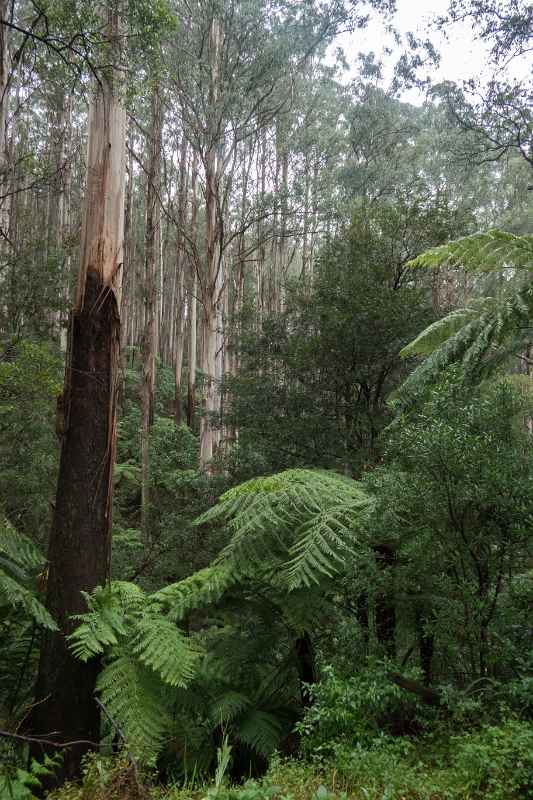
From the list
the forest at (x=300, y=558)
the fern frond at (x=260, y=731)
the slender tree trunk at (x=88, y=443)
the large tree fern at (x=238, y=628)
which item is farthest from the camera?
the slender tree trunk at (x=88, y=443)

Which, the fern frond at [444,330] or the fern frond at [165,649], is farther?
the fern frond at [444,330]

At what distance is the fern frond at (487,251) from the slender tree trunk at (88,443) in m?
3.03

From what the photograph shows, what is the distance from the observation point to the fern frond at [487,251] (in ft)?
18.8

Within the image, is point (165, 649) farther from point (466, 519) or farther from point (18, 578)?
point (466, 519)

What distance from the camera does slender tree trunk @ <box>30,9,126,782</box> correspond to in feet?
12.0

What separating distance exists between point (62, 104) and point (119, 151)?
15773 mm

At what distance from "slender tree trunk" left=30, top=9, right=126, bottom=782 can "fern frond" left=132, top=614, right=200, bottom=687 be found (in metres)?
0.52

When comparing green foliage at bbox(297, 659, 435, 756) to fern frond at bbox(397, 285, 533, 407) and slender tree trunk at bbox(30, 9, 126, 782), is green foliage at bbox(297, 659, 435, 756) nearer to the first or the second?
slender tree trunk at bbox(30, 9, 126, 782)

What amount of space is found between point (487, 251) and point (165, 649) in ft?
15.7

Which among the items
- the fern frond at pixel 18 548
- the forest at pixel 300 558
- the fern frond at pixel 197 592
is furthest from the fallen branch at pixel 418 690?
the fern frond at pixel 18 548

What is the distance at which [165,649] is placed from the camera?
11.0ft

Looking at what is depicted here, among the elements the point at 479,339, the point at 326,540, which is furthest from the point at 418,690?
the point at 479,339

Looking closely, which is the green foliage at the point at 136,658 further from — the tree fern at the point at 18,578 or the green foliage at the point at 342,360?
the green foliage at the point at 342,360

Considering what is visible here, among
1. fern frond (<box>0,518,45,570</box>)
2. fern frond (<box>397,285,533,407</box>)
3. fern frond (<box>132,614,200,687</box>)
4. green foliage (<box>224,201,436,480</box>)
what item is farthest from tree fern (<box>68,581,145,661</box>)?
green foliage (<box>224,201,436,480</box>)
